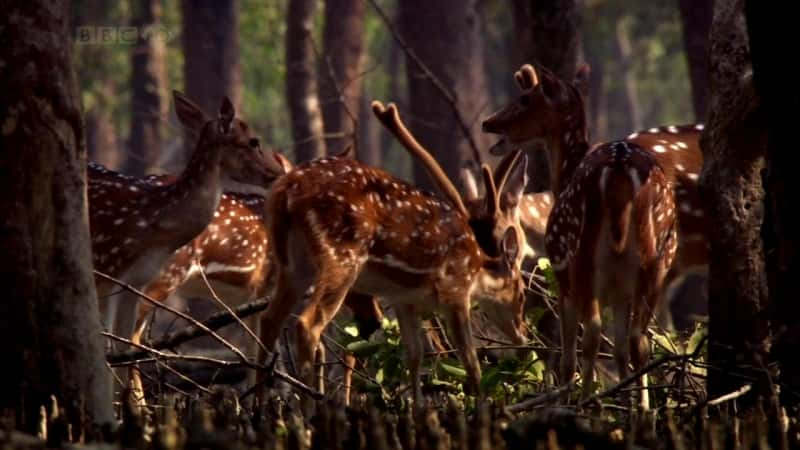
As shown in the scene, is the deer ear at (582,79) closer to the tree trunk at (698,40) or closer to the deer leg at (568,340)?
the deer leg at (568,340)

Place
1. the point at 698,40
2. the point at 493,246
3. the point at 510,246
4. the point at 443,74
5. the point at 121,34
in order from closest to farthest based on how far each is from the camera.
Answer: the point at 493,246
the point at 510,246
the point at 698,40
the point at 443,74
the point at 121,34

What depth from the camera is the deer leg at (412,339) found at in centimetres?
880

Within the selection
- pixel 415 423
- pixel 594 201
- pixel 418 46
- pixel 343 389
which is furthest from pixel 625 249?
pixel 418 46

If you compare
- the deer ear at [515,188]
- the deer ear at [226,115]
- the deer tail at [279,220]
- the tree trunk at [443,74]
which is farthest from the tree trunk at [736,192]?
the tree trunk at [443,74]

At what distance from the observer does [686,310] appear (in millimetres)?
17406

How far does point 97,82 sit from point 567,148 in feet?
73.5

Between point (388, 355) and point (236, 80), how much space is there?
531 inches

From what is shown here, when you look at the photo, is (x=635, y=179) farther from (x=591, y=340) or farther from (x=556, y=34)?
(x=556, y=34)

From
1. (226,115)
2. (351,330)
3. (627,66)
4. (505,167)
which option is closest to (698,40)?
(505,167)

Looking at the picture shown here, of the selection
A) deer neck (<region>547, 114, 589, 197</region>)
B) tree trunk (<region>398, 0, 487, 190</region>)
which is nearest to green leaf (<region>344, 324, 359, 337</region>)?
deer neck (<region>547, 114, 589, 197</region>)

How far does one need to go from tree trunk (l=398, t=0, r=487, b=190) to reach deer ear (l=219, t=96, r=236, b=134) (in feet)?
17.4

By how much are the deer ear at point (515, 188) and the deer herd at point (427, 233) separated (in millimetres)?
10

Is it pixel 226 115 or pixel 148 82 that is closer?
pixel 226 115

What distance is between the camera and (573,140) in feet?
33.0
